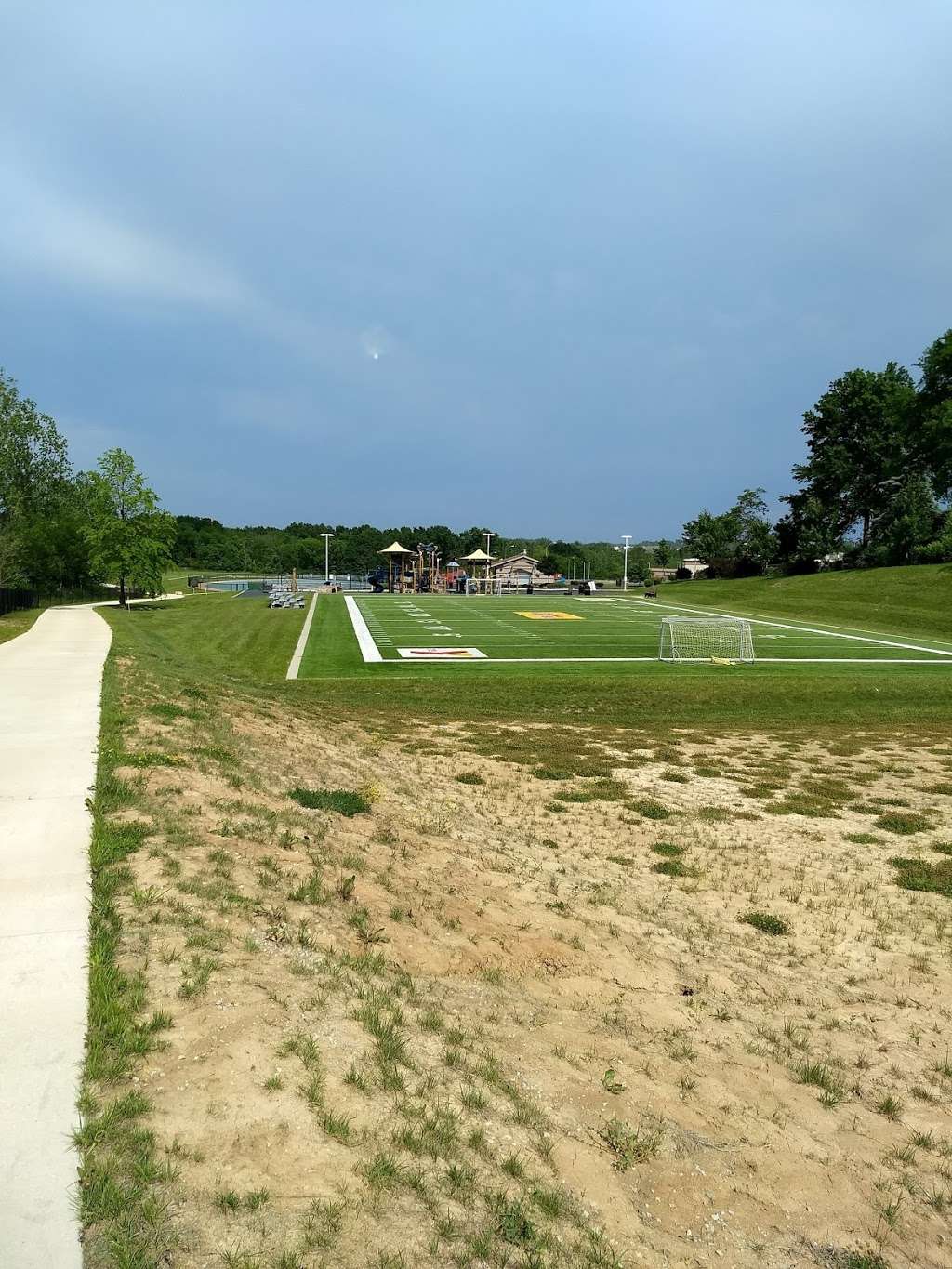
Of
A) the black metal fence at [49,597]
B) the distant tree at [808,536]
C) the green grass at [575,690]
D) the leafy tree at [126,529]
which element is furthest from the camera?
the distant tree at [808,536]

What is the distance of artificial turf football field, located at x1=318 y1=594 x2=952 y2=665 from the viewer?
88.0 feet

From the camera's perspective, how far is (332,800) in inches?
335

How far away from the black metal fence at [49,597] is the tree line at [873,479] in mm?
59668

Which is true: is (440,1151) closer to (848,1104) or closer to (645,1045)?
(645,1045)

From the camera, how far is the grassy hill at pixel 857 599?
39.6 meters

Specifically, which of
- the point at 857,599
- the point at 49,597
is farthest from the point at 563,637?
the point at 49,597

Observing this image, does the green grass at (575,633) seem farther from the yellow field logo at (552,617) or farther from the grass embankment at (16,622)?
the grass embankment at (16,622)

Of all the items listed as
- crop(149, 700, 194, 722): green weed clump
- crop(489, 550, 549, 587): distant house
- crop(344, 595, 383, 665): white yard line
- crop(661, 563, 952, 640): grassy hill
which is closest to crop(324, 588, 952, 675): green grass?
crop(344, 595, 383, 665): white yard line

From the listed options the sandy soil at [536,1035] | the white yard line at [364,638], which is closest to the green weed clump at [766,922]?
the sandy soil at [536,1035]

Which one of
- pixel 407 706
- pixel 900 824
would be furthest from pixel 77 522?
pixel 900 824

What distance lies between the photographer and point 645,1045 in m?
4.63

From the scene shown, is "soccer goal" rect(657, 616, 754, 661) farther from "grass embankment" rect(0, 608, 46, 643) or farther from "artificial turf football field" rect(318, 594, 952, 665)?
"grass embankment" rect(0, 608, 46, 643)

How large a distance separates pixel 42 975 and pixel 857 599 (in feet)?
173

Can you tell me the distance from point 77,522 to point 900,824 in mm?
59132
